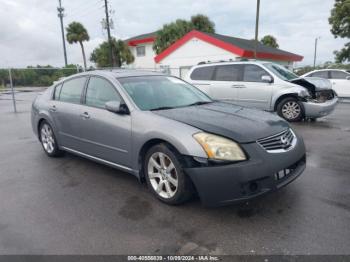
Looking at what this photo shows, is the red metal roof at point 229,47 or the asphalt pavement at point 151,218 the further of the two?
the red metal roof at point 229,47

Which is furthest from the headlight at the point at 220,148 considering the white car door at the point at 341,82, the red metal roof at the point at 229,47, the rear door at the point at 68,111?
the red metal roof at the point at 229,47

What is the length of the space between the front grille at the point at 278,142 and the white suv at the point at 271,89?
15.8 feet

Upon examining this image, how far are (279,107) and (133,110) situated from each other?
556 cm

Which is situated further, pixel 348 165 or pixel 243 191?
pixel 348 165

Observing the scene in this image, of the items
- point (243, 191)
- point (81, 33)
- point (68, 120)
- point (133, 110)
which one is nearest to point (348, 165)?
point (243, 191)

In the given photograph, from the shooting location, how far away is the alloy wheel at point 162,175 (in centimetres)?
313

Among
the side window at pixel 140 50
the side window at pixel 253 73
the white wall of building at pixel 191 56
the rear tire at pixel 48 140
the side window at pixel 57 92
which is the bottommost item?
the rear tire at pixel 48 140

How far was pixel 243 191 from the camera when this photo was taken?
272cm

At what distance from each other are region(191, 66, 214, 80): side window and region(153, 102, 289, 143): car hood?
5.38 meters

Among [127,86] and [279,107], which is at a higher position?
[127,86]

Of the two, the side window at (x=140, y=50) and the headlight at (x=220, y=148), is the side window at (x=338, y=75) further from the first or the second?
the side window at (x=140, y=50)

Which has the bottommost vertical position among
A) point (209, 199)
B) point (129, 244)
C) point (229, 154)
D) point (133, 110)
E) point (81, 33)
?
point (129, 244)

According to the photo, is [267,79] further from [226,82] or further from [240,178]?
[240,178]

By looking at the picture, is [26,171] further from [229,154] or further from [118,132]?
[229,154]
